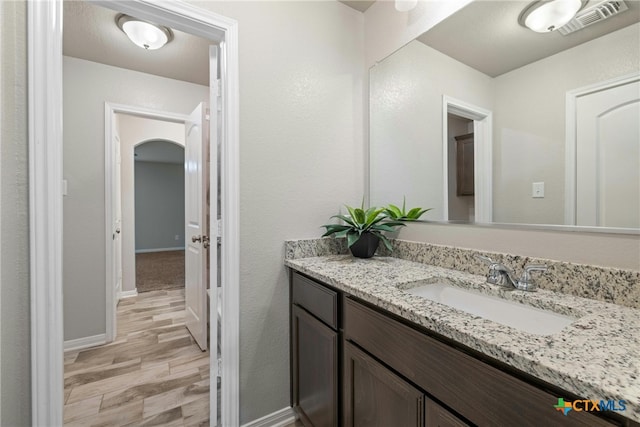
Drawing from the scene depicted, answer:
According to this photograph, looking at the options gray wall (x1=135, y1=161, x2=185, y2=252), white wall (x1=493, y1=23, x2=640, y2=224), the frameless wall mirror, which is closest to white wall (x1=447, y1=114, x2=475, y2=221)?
the frameless wall mirror

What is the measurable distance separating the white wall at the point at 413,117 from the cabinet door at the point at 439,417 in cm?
89

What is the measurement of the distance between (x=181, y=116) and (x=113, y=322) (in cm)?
203

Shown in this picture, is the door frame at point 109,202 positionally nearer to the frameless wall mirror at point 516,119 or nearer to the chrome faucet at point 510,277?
the frameless wall mirror at point 516,119

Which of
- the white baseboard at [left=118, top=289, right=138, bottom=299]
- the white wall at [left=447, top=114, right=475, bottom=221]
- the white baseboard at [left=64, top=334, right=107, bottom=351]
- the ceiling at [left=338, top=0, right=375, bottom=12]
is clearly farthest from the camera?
the white baseboard at [left=118, top=289, right=138, bottom=299]

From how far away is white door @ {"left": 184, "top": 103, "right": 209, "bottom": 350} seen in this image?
218 centimetres

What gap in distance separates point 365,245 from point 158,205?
799 cm

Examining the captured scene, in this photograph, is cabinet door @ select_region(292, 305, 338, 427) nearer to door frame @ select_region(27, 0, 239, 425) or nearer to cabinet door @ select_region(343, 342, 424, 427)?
cabinet door @ select_region(343, 342, 424, 427)

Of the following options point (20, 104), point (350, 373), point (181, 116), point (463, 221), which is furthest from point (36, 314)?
point (181, 116)

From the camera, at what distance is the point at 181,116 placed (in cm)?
281

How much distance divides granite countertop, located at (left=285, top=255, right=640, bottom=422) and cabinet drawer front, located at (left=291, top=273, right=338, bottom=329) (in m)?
0.08

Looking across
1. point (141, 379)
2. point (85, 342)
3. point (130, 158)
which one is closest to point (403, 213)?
point (141, 379)

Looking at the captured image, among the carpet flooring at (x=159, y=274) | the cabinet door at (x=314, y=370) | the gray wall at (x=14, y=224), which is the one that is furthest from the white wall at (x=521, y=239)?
the carpet flooring at (x=159, y=274)

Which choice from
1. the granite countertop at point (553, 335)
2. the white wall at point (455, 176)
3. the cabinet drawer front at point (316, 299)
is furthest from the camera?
the white wall at point (455, 176)

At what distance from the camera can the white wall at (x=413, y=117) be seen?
1.34 meters
